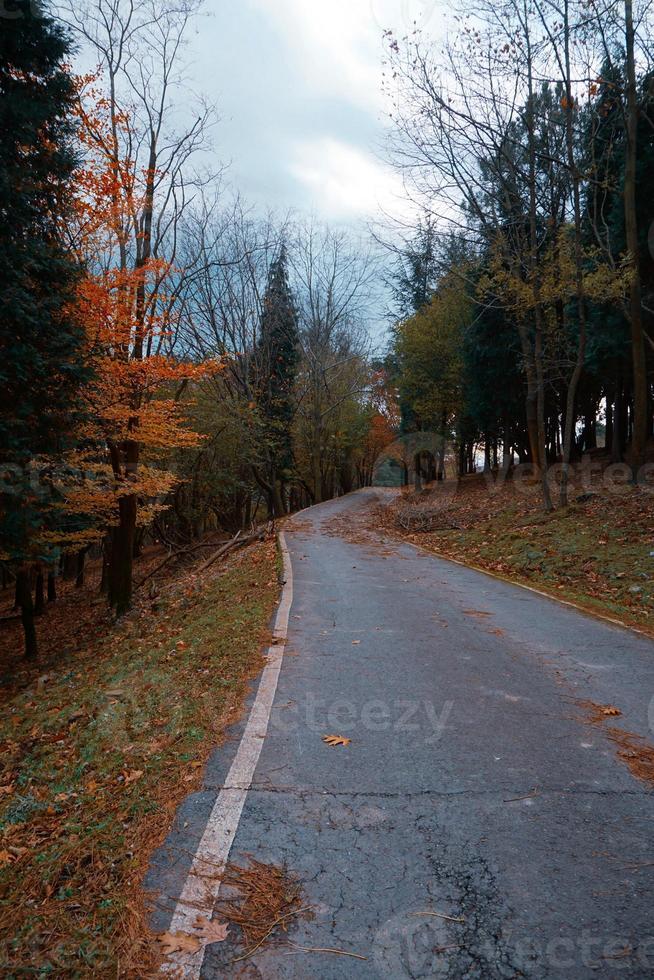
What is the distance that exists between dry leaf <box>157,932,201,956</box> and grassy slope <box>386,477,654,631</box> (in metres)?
6.68

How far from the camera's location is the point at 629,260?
547 inches

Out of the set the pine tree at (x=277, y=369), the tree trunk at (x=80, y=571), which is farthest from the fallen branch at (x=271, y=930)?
the tree trunk at (x=80, y=571)

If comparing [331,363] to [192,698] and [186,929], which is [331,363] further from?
[186,929]

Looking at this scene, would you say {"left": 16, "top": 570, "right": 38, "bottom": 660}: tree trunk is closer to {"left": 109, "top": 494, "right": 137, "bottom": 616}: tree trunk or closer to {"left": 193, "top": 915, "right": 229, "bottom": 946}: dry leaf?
{"left": 109, "top": 494, "right": 137, "bottom": 616}: tree trunk

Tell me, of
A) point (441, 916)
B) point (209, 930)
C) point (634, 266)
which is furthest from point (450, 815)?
point (634, 266)

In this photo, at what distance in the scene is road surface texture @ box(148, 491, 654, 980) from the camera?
7.17 feet

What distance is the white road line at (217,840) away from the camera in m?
2.15

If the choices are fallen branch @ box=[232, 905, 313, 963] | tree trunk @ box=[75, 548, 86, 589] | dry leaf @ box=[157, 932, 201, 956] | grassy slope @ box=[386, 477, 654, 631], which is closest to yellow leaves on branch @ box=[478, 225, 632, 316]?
grassy slope @ box=[386, 477, 654, 631]

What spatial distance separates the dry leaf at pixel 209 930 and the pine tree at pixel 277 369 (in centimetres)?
2419

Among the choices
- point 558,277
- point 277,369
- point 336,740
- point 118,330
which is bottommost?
point 336,740

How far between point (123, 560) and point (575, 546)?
11.3 m

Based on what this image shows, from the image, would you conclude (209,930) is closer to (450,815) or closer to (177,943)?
(177,943)

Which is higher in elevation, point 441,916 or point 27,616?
point 441,916

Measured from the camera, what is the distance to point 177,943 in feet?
7.20
